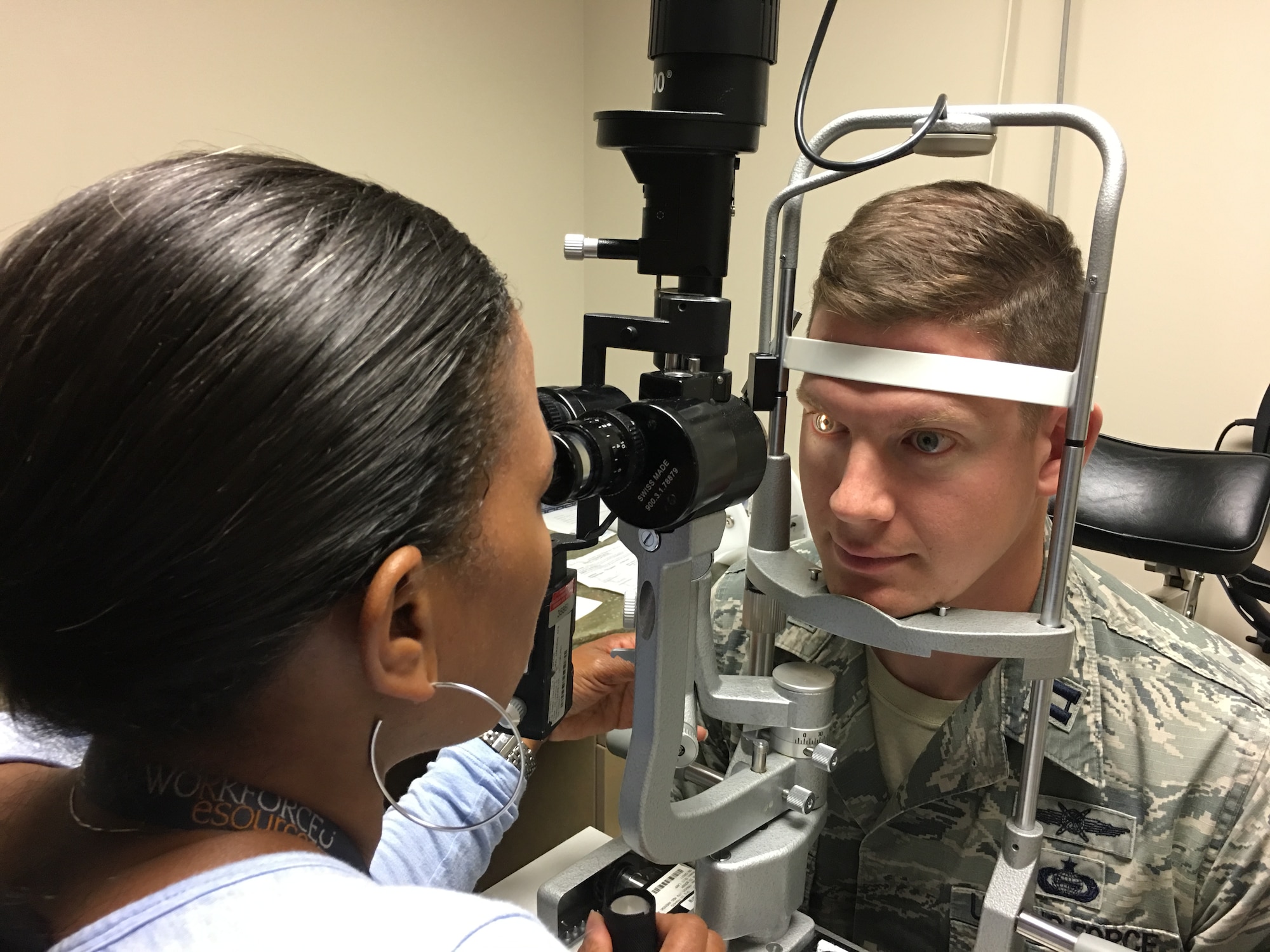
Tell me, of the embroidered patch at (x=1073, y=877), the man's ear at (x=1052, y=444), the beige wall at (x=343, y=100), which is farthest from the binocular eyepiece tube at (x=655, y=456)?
the beige wall at (x=343, y=100)

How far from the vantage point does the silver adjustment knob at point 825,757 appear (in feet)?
2.82

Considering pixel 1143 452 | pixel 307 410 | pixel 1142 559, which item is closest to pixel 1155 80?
pixel 1143 452

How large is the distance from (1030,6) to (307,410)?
2260 mm

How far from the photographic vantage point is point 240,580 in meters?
0.46

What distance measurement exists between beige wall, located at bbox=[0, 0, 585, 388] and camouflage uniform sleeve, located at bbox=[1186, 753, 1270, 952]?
1.49 metres

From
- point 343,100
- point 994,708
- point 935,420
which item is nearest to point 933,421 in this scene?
point 935,420

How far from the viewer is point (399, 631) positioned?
0.53 m

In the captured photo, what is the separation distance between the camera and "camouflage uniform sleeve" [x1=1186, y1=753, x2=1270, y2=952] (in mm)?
960

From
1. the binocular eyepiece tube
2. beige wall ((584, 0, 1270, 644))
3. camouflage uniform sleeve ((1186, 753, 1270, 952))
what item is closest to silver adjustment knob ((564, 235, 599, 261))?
the binocular eyepiece tube

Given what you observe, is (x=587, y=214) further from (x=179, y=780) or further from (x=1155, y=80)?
(x=179, y=780)

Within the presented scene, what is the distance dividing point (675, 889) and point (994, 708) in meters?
0.46

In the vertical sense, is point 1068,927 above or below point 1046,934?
below

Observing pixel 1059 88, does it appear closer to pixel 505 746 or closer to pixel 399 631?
pixel 505 746

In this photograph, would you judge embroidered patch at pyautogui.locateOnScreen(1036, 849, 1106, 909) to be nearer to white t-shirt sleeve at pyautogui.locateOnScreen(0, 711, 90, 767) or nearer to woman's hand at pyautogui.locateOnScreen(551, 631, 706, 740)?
woman's hand at pyautogui.locateOnScreen(551, 631, 706, 740)
